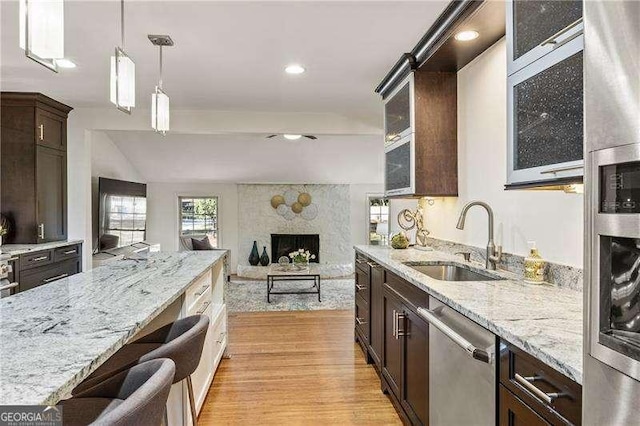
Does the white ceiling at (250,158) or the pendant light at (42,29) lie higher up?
the white ceiling at (250,158)

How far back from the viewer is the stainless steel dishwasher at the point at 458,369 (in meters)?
1.35

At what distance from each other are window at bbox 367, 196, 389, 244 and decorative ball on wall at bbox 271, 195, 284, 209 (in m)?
Result: 1.94

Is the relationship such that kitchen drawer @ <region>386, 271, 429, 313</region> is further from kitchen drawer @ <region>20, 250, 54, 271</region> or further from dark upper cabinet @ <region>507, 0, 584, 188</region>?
kitchen drawer @ <region>20, 250, 54, 271</region>

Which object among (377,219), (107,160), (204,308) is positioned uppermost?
(107,160)

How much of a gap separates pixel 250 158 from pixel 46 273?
4.10 meters

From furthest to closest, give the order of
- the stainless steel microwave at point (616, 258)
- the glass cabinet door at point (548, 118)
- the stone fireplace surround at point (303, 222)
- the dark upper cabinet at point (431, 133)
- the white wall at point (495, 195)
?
the stone fireplace surround at point (303, 222)
the dark upper cabinet at point (431, 133)
the white wall at point (495, 195)
the glass cabinet door at point (548, 118)
the stainless steel microwave at point (616, 258)

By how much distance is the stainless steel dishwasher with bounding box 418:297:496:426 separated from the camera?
1348 mm

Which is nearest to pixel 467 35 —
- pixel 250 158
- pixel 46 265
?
pixel 46 265

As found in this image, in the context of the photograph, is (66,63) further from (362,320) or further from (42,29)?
(362,320)

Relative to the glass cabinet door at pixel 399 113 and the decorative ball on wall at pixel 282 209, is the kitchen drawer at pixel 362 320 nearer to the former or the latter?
the glass cabinet door at pixel 399 113

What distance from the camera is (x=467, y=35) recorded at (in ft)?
7.84

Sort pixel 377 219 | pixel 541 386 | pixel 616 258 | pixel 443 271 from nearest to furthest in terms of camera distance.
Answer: pixel 616 258, pixel 541 386, pixel 443 271, pixel 377 219


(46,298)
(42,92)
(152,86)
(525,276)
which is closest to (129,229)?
(42,92)

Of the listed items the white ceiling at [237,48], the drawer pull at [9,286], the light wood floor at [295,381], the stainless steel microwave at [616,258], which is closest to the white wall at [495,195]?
the white ceiling at [237,48]
